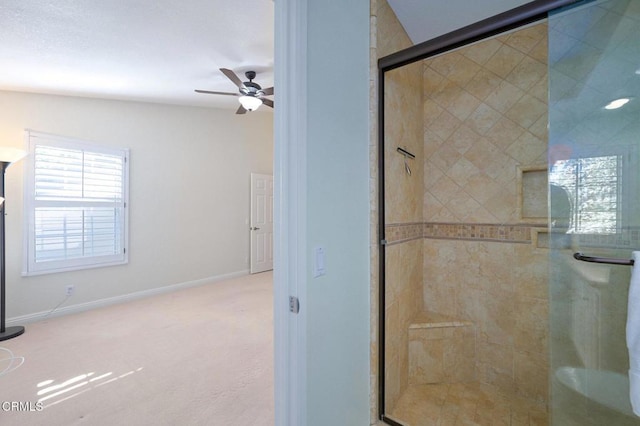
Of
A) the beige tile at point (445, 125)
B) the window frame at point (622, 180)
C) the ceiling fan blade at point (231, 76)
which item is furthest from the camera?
the ceiling fan blade at point (231, 76)

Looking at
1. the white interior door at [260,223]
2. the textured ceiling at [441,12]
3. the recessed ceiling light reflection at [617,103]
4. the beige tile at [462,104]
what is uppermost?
the textured ceiling at [441,12]

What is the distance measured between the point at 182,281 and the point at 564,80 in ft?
17.0

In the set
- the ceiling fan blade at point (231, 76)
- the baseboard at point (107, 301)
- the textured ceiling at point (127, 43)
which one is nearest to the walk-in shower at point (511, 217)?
the textured ceiling at point (127, 43)

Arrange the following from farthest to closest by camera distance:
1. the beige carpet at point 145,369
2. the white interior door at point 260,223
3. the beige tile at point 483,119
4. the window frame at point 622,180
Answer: the white interior door at point 260,223 → the beige tile at point 483,119 → the beige carpet at point 145,369 → the window frame at point 622,180

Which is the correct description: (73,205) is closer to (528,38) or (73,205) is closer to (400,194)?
(400,194)

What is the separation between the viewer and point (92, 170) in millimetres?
4004

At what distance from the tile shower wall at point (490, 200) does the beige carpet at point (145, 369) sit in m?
1.65

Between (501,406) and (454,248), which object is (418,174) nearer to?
(454,248)

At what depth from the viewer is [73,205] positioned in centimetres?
384

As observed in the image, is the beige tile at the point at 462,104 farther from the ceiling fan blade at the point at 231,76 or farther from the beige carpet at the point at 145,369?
the beige carpet at the point at 145,369

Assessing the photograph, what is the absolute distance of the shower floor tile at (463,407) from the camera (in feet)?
5.98

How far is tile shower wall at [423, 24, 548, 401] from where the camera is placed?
2137mm

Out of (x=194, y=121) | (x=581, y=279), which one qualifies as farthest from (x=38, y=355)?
(x=581, y=279)

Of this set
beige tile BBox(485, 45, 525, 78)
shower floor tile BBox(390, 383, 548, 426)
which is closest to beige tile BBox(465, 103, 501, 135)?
beige tile BBox(485, 45, 525, 78)
